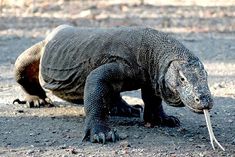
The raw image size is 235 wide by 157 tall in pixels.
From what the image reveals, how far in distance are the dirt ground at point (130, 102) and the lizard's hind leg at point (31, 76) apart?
16 centimetres

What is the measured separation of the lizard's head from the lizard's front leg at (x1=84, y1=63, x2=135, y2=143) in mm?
440

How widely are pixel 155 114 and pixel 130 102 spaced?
129 cm

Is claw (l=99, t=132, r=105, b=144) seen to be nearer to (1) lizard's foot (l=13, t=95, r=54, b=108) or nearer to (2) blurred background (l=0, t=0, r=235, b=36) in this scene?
(1) lizard's foot (l=13, t=95, r=54, b=108)

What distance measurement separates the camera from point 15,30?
45.8 ft

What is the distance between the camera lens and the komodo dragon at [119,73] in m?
5.60

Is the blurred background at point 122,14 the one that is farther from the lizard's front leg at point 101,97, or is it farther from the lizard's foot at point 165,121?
the lizard's front leg at point 101,97

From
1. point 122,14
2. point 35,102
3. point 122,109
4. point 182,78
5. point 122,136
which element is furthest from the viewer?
point 122,14

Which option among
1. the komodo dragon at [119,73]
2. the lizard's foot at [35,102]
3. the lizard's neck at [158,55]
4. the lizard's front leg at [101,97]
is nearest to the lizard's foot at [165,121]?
the komodo dragon at [119,73]

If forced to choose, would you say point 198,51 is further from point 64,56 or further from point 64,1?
point 64,1

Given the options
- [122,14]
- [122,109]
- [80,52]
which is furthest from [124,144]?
[122,14]

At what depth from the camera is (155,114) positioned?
6383 millimetres

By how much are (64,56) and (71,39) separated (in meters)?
0.18

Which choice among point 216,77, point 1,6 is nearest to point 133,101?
point 216,77

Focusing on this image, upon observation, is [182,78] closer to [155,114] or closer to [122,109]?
[155,114]
